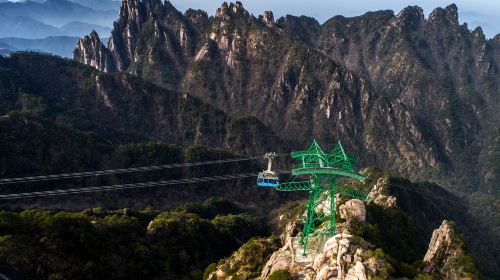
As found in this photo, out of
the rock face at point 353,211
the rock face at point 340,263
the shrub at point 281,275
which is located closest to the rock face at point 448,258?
the rock face at point 353,211

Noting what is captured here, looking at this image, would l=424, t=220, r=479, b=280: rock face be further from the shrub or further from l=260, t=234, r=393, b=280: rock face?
the shrub

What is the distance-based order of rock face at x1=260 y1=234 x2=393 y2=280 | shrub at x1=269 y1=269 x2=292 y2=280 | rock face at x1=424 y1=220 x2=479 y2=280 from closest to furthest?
rock face at x1=260 y1=234 x2=393 y2=280, shrub at x1=269 y1=269 x2=292 y2=280, rock face at x1=424 y1=220 x2=479 y2=280

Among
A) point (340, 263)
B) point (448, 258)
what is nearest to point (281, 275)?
point (340, 263)

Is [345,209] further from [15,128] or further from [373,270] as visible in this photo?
[15,128]

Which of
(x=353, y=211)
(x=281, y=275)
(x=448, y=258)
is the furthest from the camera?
(x=353, y=211)

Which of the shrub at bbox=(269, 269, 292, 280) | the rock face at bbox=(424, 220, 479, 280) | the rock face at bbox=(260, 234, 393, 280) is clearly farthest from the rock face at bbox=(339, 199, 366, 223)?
the shrub at bbox=(269, 269, 292, 280)

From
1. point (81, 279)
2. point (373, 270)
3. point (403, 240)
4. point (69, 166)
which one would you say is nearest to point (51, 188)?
point (69, 166)

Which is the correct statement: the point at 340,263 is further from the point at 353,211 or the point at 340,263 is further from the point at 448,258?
the point at 353,211

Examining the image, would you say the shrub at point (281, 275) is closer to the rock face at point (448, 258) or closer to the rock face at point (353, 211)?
the rock face at point (448, 258)

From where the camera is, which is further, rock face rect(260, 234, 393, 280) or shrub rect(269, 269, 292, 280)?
shrub rect(269, 269, 292, 280)
